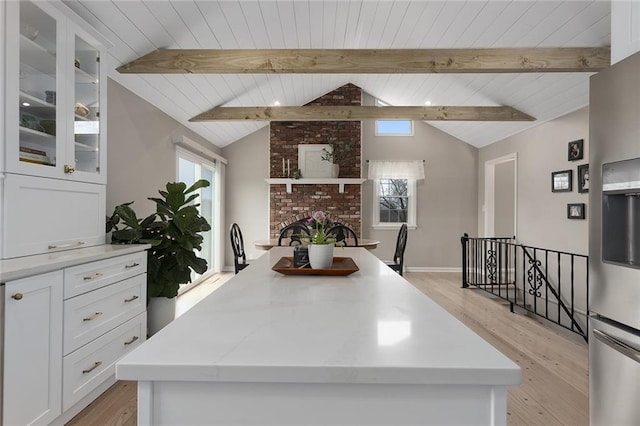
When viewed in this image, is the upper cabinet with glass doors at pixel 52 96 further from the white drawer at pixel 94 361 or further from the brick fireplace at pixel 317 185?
the brick fireplace at pixel 317 185

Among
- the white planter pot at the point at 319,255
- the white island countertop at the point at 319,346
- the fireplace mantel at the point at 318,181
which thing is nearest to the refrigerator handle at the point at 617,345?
the white island countertop at the point at 319,346

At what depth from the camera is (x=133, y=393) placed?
7.57 feet

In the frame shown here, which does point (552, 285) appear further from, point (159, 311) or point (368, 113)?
point (159, 311)

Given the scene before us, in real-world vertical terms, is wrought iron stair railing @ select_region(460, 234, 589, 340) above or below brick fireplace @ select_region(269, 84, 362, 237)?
below

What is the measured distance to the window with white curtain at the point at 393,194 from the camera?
688 cm

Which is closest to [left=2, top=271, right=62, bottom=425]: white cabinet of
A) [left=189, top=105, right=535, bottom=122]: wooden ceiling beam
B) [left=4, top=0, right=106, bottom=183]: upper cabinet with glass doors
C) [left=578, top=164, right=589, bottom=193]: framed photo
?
[left=4, top=0, right=106, bottom=183]: upper cabinet with glass doors

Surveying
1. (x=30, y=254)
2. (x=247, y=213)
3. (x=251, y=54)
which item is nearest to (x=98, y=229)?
(x=30, y=254)

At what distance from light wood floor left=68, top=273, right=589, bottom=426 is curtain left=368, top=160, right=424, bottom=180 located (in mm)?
2891

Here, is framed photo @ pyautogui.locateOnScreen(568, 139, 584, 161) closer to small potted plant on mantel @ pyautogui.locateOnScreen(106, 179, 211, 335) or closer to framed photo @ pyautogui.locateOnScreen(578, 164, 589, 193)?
framed photo @ pyautogui.locateOnScreen(578, 164, 589, 193)

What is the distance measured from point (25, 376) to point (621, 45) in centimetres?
293

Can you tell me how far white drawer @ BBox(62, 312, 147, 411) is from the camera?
1892mm

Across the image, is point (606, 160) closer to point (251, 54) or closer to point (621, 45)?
point (621, 45)

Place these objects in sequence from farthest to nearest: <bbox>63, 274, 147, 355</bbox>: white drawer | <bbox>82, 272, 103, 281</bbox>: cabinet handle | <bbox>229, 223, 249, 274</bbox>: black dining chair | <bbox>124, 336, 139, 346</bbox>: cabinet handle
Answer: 1. <bbox>229, 223, 249, 274</bbox>: black dining chair
2. <bbox>124, 336, 139, 346</bbox>: cabinet handle
3. <bbox>82, 272, 103, 281</bbox>: cabinet handle
4. <bbox>63, 274, 147, 355</bbox>: white drawer

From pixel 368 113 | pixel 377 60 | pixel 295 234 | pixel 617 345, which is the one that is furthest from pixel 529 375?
pixel 368 113
